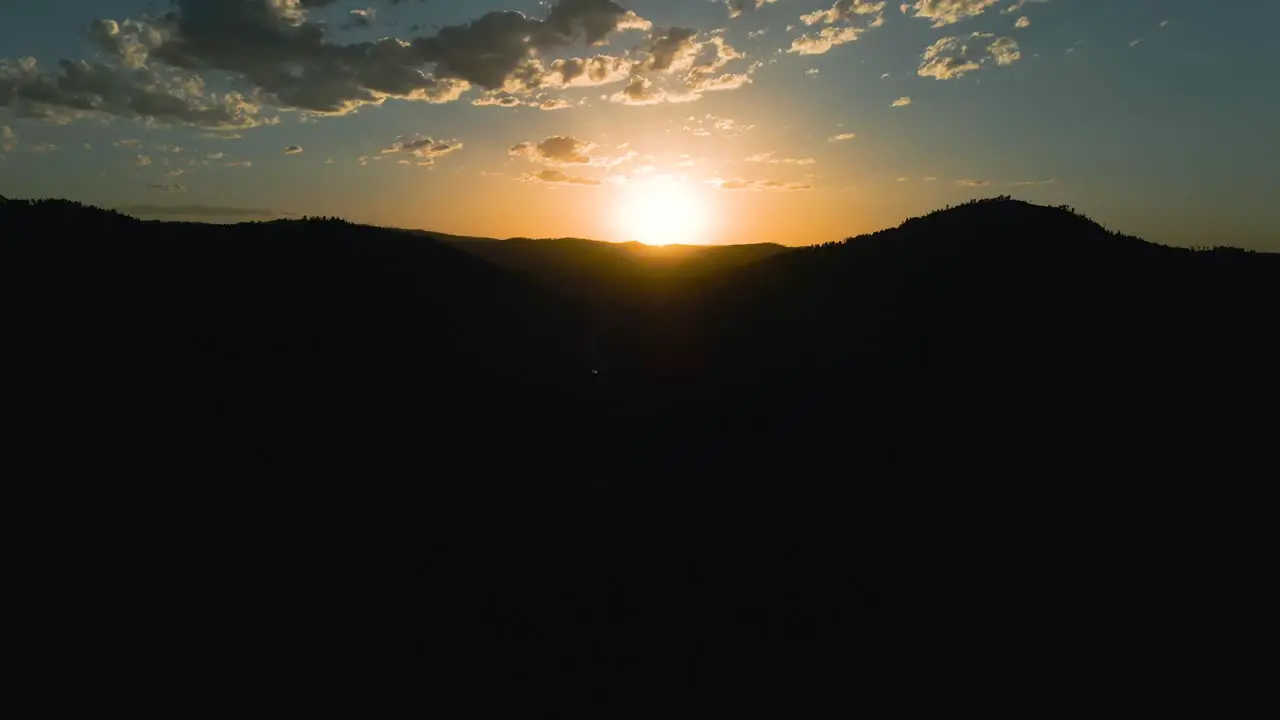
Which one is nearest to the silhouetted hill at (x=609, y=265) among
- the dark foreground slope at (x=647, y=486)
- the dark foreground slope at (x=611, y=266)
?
the dark foreground slope at (x=611, y=266)

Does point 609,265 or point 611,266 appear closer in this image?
point 611,266

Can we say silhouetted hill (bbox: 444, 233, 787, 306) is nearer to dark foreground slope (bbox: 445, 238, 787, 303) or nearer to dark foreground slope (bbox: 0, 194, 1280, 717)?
dark foreground slope (bbox: 445, 238, 787, 303)

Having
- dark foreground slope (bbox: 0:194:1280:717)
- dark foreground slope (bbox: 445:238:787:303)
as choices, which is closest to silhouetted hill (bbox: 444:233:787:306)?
dark foreground slope (bbox: 445:238:787:303)

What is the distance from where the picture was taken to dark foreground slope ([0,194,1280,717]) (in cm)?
1045

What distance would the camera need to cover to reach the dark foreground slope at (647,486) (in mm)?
10445

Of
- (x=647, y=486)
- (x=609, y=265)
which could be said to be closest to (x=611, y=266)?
(x=609, y=265)

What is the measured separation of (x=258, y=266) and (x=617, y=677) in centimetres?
2487

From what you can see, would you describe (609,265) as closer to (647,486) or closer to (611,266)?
(611,266)

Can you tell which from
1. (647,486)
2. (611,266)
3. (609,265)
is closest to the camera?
(647,486)

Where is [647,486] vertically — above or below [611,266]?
below

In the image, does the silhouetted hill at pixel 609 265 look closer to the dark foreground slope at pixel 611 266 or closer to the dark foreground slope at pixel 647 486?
the dark foreground slope at pixel 611 266

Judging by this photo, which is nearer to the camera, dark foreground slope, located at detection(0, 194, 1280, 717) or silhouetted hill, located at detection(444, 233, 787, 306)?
dark foreground slope, located at detection(0, 194, 1280, 717)

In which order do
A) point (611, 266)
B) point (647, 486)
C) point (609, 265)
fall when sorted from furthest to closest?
Result: point (609, 265) < point (611, 266) < point (647, 486)

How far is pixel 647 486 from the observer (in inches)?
677
